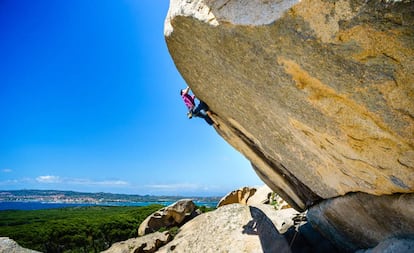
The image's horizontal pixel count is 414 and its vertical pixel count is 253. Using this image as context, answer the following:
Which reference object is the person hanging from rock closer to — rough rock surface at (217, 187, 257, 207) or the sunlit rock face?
the sunlit rock face

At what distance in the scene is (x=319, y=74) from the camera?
5465 millimetres

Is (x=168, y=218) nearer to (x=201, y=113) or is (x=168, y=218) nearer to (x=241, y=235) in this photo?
(x=241, y=235)

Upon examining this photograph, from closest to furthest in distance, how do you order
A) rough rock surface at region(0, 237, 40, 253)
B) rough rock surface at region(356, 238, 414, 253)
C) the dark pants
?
rough rock surface at region(356, 238, 414, 253)
the dark pants
rough rock surface at region(0, 237, 40, 253)

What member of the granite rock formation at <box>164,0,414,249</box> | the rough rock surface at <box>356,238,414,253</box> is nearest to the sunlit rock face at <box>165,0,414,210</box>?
the granite rock formation at <box>164,0,414,249</box>

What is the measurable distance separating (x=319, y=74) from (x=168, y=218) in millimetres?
18586

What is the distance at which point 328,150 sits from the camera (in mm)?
7359

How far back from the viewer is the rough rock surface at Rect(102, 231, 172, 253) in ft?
48.5

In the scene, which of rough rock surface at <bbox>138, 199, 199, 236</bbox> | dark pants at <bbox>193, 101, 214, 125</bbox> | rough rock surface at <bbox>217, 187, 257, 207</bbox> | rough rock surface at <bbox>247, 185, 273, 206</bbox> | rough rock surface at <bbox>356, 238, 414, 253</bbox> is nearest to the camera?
rough rock surface at <bbox>356, 238, 414, 253</bbox>

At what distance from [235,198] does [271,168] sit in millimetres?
15787

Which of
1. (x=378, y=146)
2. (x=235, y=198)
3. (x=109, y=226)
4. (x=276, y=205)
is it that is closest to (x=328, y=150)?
(x=378, y=146)

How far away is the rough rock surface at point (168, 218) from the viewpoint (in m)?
21.1

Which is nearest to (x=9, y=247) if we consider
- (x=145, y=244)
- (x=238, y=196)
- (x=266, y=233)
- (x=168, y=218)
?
(x=145, y=244)

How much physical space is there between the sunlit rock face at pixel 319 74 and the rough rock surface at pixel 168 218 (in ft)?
48.2

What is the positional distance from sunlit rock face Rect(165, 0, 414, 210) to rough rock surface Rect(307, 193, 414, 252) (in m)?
0.40
